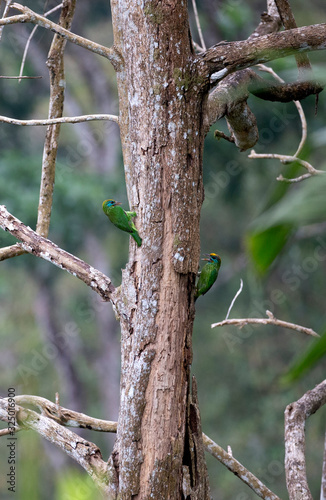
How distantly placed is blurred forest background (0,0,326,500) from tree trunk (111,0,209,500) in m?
5.88

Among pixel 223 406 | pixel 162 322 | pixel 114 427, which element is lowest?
pixel 114 427

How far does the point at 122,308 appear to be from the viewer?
1.78 meters

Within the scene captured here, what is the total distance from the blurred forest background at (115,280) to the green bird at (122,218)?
5508mm

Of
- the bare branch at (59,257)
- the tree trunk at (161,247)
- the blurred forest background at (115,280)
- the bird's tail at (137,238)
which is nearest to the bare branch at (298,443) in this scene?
the tree trunk at (161,247)

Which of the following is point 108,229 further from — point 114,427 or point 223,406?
point 114,427

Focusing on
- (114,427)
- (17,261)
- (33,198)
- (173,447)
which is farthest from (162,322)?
(17,261)

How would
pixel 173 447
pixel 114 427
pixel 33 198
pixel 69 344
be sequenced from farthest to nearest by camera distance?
pixel 69 344 → pixel 33 198 → pixel 114 427 → pixel 173 447

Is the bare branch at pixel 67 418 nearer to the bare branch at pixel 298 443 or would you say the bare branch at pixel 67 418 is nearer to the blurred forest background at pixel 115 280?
the bare branch at pixel 298 443

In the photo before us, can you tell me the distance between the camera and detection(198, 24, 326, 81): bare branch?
166 cm

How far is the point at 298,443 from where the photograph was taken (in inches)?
84.2

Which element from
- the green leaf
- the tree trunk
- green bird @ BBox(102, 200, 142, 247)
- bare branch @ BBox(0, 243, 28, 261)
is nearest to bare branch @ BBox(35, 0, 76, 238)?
bare branch @ BBox(0, 243, 28, 261)

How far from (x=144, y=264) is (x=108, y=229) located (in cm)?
760

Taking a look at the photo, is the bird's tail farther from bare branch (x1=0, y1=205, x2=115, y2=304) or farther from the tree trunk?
bare branch (x1=0, y1=205, x2=115, y2=304)

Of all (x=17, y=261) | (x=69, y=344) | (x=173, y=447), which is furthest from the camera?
(x=69, y=344)
